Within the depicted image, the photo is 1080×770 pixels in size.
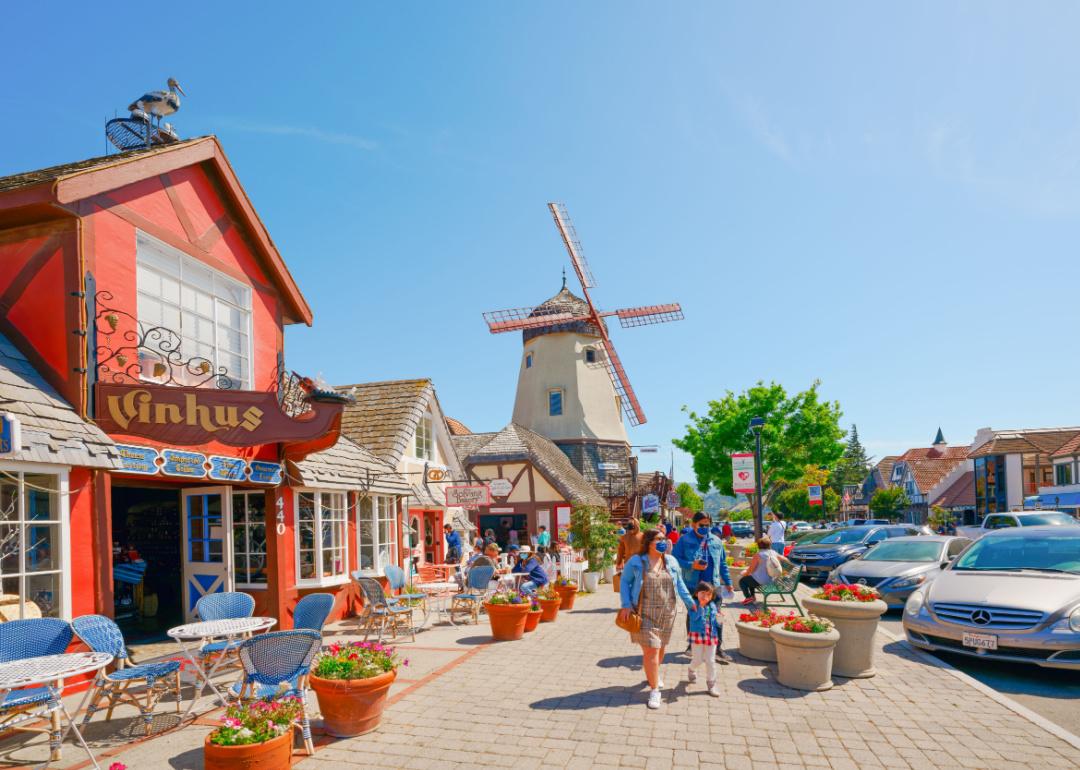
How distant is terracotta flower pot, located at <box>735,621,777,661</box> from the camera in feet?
27.3

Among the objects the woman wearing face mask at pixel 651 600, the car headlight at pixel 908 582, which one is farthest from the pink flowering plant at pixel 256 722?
the car headlight at pixel 908 582

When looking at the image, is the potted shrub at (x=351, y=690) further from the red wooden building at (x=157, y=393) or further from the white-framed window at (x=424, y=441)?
the white-framed window at (x=424, y=441)

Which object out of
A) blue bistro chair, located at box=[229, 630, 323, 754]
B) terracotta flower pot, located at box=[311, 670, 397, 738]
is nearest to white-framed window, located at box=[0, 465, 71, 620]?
blue bistro chair, located at box=[229, 630, 323, 754]

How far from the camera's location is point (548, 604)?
1176 cm

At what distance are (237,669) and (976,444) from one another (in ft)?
192

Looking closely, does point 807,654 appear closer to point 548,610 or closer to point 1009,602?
point 1009,602

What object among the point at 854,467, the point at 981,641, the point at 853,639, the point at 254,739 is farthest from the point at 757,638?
the point at 854,467

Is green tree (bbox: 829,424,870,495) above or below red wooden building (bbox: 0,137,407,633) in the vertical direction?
below

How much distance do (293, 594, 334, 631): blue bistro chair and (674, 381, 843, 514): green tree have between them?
30.8 meters

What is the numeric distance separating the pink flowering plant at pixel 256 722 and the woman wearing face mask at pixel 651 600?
123 inches

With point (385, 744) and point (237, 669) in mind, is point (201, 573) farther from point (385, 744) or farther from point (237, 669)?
point (385, 744)

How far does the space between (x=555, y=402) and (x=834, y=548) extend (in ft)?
66.6

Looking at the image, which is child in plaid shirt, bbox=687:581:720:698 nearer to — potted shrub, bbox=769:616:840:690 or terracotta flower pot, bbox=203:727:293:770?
potted shrub, bbox=769:616:840:690

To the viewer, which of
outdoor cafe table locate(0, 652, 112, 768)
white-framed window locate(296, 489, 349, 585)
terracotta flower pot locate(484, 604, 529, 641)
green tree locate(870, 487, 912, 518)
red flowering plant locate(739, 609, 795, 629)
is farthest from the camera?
green tree locate(870, 487, 912, 518)
